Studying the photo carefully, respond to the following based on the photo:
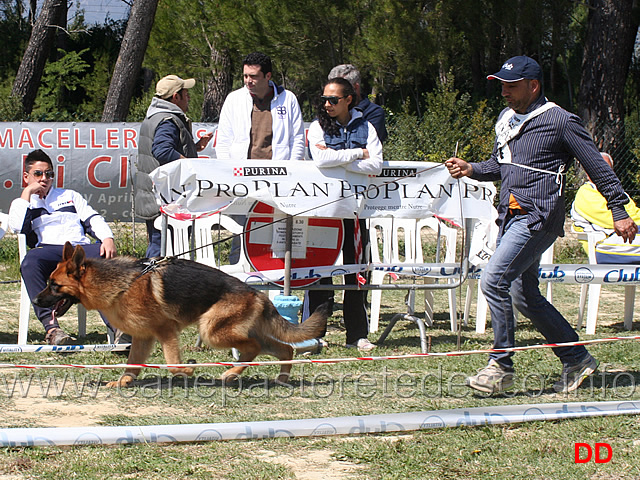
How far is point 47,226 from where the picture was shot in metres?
6.05

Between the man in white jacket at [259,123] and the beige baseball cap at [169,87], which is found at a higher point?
the beige baseball cap at [169,87]

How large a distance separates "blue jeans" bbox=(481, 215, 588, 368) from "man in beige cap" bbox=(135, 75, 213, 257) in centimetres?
271

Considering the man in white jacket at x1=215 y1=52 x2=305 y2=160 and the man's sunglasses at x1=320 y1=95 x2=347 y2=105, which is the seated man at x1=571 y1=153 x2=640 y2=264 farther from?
the man in white jacket at x1=215 y1=52 x2=305 y2=160

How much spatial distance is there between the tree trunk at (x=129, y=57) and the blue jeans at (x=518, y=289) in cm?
1082

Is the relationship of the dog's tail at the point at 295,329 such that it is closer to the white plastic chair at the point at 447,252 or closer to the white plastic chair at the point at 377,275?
the white plastic chair at the point at 377,275

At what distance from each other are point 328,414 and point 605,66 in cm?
1141

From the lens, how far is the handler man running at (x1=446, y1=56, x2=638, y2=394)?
4465 mm

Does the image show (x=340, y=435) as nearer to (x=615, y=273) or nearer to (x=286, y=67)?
(x=615, y=273)

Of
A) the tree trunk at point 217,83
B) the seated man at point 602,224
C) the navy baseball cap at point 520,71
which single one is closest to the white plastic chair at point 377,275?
the seated man at point 602,224

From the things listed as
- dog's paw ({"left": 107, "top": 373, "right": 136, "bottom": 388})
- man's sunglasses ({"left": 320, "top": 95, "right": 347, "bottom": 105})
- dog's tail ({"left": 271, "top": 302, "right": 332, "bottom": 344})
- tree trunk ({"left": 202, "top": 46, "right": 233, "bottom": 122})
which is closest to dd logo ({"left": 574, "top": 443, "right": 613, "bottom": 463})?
dog's tail ({"left": 271, "top": 302, "right": 332, "bottom": 344})

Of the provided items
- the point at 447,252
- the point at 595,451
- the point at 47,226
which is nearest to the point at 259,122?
the point at 47,226

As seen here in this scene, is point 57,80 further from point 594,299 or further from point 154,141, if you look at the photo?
point 594,299

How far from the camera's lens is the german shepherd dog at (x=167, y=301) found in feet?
15.3

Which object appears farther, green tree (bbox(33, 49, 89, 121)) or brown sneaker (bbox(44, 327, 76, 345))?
green tree (bbox(33, 49, 89, 121))
